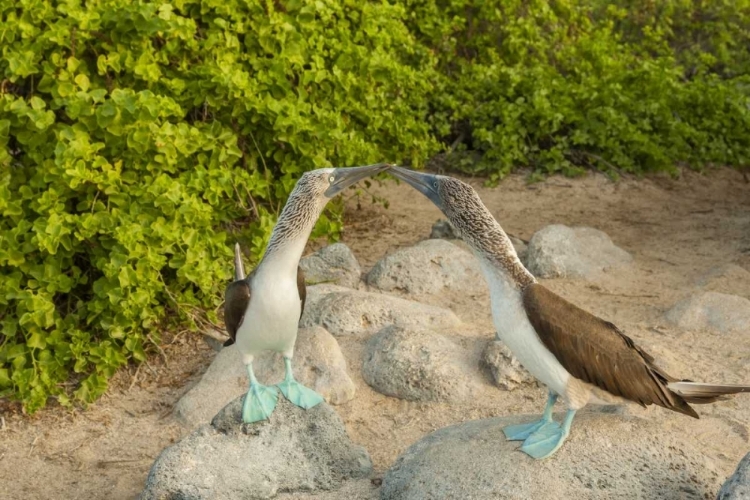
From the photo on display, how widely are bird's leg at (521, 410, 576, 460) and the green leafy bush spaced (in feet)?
8.36

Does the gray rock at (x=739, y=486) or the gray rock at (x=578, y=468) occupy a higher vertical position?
the gray rock at (x=739, y=486)

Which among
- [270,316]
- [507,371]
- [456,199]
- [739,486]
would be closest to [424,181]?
→ [456,199]

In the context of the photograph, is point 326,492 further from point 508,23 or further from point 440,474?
point 508,23

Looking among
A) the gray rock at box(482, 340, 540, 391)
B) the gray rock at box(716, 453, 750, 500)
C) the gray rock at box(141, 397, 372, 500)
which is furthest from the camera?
the gray rock at box(482, 340, 540, 391)

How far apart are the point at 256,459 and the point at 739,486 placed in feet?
6.82

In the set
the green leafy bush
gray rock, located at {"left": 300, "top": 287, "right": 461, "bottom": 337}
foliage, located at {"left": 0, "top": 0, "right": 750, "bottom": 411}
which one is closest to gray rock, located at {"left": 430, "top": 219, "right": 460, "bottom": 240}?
foliage, located at {"left": 0, "top": 0, "right": 750, "bottom": 411}

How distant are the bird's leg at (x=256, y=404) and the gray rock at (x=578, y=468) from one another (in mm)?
685

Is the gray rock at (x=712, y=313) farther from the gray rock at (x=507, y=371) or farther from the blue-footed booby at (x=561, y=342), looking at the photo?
the blue-footed booby at (x=561, y=342)

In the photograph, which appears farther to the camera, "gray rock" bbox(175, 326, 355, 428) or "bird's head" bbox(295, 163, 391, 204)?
"gray rock" bbox(175, 326, 355, 428)

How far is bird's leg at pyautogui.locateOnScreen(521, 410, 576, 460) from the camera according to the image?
12.8 feet

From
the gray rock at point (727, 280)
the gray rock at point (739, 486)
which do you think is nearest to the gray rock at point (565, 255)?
the gray rock at point (727, 280)

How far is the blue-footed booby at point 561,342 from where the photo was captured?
371 cm

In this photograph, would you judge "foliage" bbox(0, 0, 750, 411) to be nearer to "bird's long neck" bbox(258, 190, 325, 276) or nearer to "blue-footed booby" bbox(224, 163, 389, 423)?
"blue-footed booby" bbox(224, 163, 389, 423)

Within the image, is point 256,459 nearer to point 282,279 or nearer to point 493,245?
point 282,279
